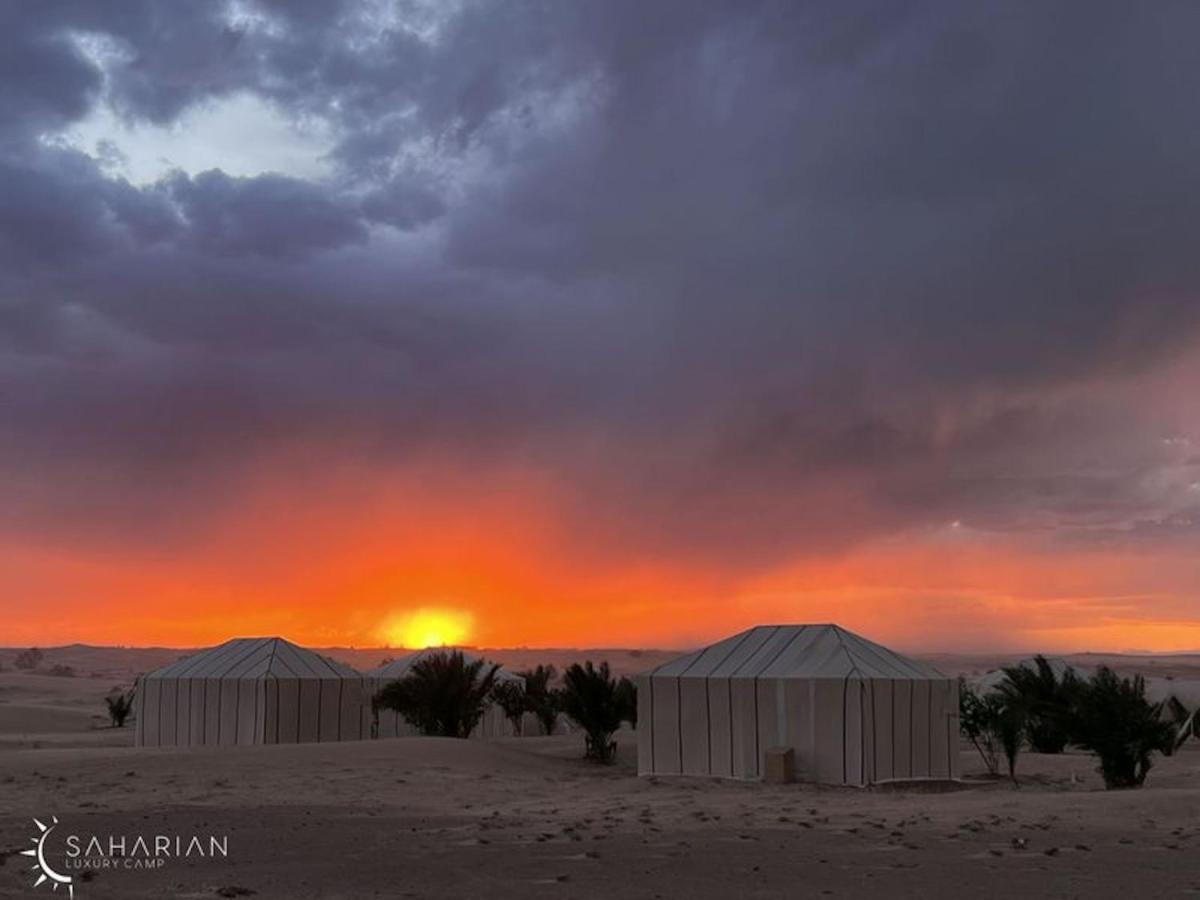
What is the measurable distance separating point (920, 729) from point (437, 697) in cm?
1401

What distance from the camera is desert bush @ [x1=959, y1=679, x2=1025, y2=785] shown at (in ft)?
82.2

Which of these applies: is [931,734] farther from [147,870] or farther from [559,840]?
[147,870]

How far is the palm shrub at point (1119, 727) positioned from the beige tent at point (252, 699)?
816 inches

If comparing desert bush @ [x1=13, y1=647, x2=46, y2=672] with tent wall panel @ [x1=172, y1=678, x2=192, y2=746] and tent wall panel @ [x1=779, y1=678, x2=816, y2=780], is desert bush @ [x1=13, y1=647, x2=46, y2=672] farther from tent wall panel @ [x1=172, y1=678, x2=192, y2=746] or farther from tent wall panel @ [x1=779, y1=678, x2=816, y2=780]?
tent wall panel @ [x1=779, y1=678, x2=816, y2=780]

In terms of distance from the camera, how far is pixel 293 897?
35.2 ft

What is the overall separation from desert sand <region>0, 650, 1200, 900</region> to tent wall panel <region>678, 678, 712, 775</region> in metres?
1.40

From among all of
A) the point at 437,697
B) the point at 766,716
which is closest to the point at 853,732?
the point at 766,716

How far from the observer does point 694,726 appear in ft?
86.2

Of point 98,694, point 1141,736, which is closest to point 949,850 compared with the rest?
point 1141,736

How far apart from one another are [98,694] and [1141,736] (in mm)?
63790

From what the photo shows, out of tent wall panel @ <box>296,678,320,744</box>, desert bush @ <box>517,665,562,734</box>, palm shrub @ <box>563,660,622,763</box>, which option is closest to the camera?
palm shrub @ <box>563,660,622,763</box>

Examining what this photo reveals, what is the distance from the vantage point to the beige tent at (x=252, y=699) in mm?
33375
